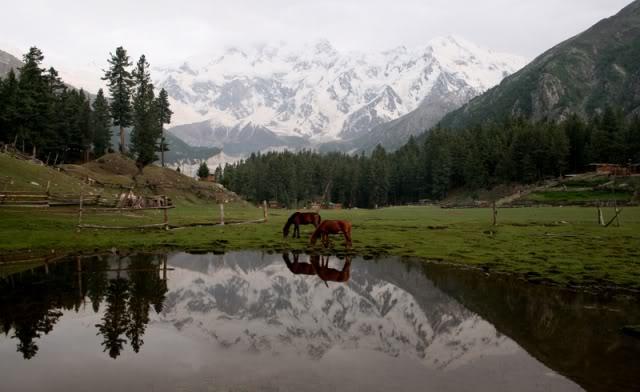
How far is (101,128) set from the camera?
122312mm

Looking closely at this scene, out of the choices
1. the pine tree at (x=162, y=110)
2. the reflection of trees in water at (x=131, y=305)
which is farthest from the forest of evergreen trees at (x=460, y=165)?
the reflection of trees in water at (x=131, y=305)

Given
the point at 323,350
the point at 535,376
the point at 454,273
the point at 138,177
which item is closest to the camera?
the point at 535,376

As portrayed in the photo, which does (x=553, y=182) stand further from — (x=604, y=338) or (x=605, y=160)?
(x=604, y=338)

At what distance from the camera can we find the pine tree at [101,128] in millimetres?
119562

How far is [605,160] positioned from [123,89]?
12460cm

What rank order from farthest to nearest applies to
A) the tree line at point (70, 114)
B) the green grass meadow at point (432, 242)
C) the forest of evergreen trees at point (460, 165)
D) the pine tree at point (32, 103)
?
the forest of evergreen trees at point (460, 165)
the tree line at point (70, 114)
the pine tree at point (32, 103)
the green grass meadow at point (432, 242)

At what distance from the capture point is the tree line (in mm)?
85312

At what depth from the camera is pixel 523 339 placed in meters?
12.6

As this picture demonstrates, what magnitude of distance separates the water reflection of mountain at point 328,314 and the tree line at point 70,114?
7662 cm

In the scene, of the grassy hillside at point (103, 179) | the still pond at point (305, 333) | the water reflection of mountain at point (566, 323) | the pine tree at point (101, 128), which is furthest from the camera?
the pine tree at point (101, 128)

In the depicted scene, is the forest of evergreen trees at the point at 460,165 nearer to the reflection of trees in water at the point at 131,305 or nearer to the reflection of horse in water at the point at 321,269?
the reflection of horse in water at the point at 321,269

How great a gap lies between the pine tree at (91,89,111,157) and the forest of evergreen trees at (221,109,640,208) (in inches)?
1778

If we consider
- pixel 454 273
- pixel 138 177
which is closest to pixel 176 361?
pixel 454 273

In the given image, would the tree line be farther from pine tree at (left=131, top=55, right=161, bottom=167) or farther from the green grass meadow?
the green grass meadow
